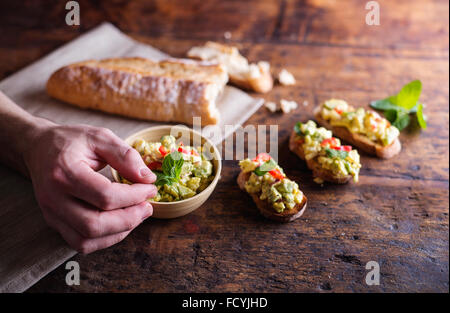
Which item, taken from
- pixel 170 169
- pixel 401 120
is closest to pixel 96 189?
pixel 170 169

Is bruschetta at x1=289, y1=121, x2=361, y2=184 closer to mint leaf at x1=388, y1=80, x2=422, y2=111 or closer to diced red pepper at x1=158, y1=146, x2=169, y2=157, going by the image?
mint leaf at x1=388, y1=80, x2=422, y2=111

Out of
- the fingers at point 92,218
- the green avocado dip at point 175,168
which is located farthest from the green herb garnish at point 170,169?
the fingers at point 92,218

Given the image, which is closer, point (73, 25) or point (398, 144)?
point (398, 144)

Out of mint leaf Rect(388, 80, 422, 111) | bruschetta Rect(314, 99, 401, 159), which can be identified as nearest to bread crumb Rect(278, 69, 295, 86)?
bruschetta Rect(314, 99, 401, 159)

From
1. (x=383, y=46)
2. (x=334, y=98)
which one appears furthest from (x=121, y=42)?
(x=383, y=46)

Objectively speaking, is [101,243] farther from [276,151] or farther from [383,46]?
[383,46]
